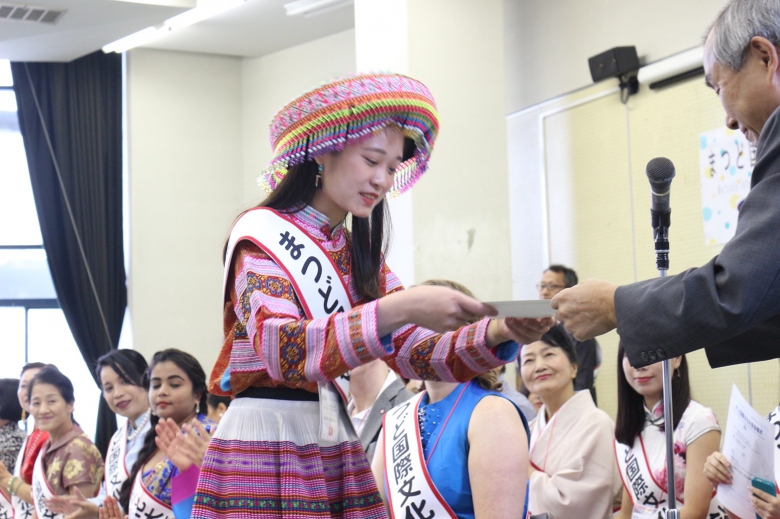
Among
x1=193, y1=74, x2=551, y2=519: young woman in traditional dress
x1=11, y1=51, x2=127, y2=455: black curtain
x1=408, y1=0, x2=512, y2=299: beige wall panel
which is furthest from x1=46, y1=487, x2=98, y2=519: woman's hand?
x1=11, y1=51, x2=127, y2=455: black curtain

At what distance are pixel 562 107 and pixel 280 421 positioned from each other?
416cm

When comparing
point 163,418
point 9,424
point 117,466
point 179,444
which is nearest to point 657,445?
point 179,444

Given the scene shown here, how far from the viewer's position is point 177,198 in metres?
7.14

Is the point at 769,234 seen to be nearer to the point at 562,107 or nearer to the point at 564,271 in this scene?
the point at 564,271

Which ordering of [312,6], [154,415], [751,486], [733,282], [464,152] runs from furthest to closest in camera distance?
[312,6], [464,152], [154,415], [751,486], [733,282]

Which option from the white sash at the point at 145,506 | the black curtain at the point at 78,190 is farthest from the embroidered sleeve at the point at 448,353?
the black curtain at the point at 78,190

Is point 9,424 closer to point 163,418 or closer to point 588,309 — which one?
point 163,418

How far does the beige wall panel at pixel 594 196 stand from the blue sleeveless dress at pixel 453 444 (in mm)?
2759

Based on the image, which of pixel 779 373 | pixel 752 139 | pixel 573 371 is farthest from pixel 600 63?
pixel 752 139

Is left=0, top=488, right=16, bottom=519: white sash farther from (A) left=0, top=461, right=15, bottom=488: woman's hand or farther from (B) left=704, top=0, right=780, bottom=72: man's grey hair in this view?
(B) left=704, top=0, right=780, bottom=72: man's grey hair

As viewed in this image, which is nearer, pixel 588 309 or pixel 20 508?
pixel 588 309

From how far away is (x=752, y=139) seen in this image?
168 centimetres

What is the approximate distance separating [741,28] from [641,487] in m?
1.61

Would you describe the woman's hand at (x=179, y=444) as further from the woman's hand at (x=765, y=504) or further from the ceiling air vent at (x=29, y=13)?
the ceiling air vent at (x=29, y=13)
